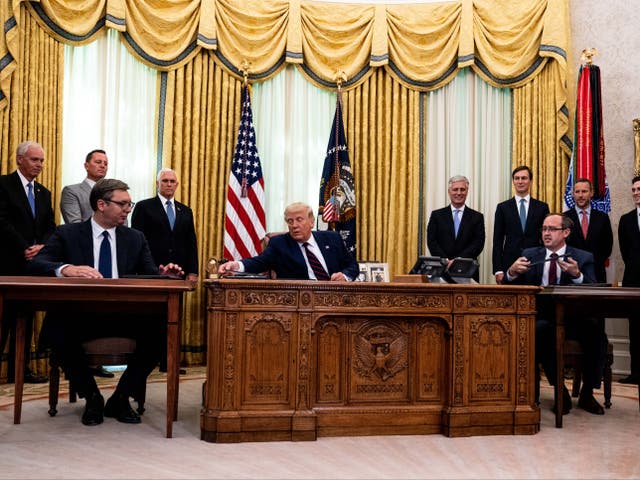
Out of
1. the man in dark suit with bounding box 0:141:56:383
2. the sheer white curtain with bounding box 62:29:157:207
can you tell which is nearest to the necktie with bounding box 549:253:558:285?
the man in dark suit with bounding box 0:141:56:383

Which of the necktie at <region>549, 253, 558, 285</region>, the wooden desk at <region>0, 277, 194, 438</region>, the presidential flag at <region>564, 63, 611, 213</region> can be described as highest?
the presidential flag at <region>564, 63, 611, 213</region>

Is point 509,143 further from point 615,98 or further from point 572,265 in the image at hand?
point 572,265

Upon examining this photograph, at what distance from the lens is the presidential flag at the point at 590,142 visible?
22.5 ft

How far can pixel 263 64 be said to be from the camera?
752 centimetres

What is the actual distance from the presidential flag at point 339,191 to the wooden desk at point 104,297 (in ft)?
11.2

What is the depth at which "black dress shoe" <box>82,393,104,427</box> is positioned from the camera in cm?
428

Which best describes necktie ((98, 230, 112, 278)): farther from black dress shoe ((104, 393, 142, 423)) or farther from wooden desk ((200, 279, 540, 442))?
wooden desk ((200, 279, 540, 442))

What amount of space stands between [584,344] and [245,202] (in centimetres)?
356

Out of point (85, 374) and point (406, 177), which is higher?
point (406, 177)

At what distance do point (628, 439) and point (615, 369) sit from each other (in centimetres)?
315

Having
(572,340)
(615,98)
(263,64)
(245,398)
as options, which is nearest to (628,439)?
(572,340)

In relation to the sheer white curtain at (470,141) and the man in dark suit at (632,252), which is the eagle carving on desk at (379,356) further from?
the sheer white curtain at (470,141)

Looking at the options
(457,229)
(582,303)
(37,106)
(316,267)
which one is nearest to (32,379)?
(37,106)

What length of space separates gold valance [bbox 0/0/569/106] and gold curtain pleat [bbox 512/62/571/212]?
14 cm
